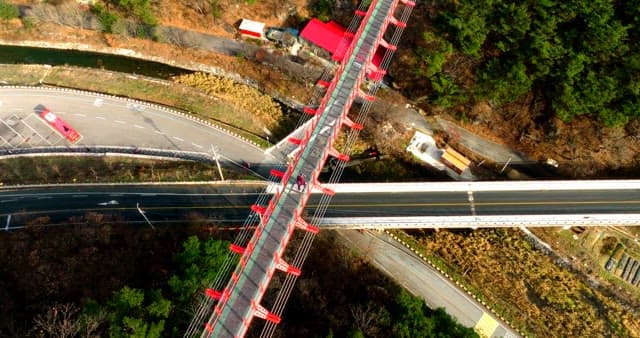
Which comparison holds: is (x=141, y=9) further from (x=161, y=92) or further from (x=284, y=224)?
(x=284, y=224)

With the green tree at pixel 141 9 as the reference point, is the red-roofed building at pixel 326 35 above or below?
above

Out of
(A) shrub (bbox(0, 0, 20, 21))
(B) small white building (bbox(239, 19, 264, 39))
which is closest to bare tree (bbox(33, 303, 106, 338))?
(B) small white building (bbox(239, 19, 264, 39))

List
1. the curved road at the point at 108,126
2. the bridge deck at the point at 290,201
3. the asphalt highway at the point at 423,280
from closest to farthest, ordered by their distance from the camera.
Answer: the bridge deck at the point at 290,201 < the asphalt highway at the point at 423,280 < the curved road at the point at 108,126

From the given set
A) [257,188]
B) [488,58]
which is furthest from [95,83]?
[488,58]

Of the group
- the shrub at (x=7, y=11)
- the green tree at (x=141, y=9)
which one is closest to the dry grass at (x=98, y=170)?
the green tree at (x=141, y=9)

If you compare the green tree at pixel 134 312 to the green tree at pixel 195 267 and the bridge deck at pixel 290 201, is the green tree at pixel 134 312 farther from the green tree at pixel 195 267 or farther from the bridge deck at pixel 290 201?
the bridge deck at pixel 290 201

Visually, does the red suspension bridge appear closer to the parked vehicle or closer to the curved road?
the curved road

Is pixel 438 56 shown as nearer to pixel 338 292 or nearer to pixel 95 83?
pixel 338 292
